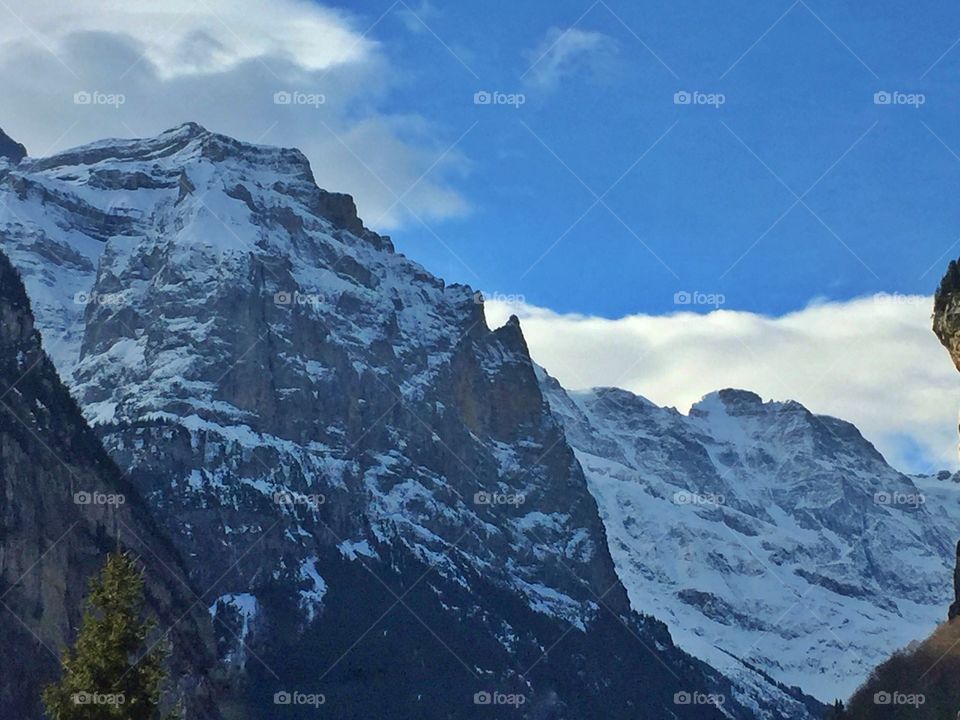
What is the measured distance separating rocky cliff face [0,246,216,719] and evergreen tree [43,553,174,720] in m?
94.8

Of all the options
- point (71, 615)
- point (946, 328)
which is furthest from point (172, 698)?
point (946, 328)

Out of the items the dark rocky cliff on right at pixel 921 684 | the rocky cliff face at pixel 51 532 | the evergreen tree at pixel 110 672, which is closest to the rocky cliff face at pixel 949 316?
the evergreen tree at pixel 110 672

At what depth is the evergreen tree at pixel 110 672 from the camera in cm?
4541

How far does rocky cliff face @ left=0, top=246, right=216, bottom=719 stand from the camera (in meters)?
143

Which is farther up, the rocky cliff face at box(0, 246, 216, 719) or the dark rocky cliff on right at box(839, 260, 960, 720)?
the rocky cliff face at box(0, 246, 216, 719)

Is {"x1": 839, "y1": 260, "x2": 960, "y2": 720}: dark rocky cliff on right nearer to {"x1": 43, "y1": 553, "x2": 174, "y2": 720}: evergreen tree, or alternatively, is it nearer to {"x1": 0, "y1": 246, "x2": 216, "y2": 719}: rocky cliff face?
{"x1": 0, "y1": 246, "x2": 216, "y2": 719}: rocky cliff face

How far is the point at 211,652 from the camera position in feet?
593

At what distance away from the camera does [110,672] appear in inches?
1822

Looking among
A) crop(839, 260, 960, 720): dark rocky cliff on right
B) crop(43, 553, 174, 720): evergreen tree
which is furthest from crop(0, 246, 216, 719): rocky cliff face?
crop(43, 553, 174, 720): evergreen tree

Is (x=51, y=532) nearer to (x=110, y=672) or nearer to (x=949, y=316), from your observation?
(x=949, y=316)

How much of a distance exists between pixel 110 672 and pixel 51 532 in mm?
114506

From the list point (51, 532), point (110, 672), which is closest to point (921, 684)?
point (51, 532)

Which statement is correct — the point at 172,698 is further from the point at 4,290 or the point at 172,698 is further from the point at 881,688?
the point at 881,688

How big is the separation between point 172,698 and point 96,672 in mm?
108789
